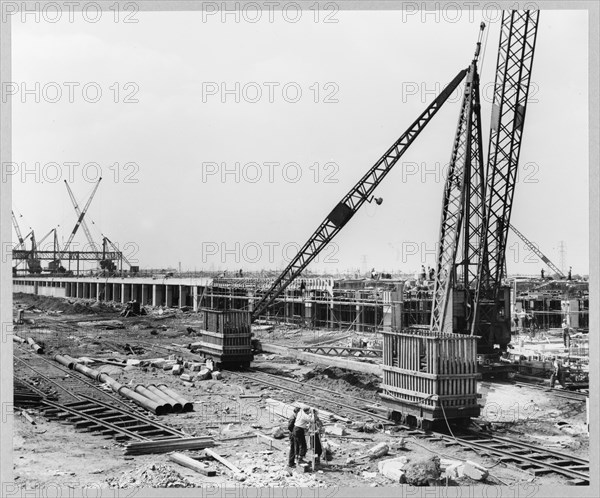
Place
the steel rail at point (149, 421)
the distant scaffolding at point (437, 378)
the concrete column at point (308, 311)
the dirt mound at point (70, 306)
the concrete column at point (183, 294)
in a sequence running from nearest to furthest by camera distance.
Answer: the distant scaffolding at point (437, 378) → the steel rail at point (149, 421) → the concrete column at point (308, 311) → the dirt mound at point (70, 306) → the concrete column at point (183, 294)

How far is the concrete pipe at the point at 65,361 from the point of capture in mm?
26542

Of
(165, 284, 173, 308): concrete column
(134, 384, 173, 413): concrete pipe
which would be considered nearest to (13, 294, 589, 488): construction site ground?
(134, 384, 173, 413): concrete pipe

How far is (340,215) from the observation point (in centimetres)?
3173

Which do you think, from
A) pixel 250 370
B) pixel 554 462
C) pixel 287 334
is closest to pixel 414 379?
pixel 554 462

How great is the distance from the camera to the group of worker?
1340cm

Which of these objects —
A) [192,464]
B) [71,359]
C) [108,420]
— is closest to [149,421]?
[108,420]

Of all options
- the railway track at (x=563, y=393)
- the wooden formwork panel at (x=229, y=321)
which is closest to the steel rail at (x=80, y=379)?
the wooden formwork panel at (x=229, y=321)

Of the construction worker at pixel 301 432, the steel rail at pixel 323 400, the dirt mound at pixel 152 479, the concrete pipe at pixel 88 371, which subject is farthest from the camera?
the concrete pipe at pixel 88 371

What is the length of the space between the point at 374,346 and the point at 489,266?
7572mm

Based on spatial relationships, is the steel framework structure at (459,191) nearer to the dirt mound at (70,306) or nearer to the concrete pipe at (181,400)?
the concrete pipe at (181,400)

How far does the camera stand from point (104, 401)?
65.6 feet

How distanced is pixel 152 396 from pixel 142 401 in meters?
0.39

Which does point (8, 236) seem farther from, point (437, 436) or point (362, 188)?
point (362, 188)

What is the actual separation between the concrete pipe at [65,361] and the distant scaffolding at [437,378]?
15.4m
